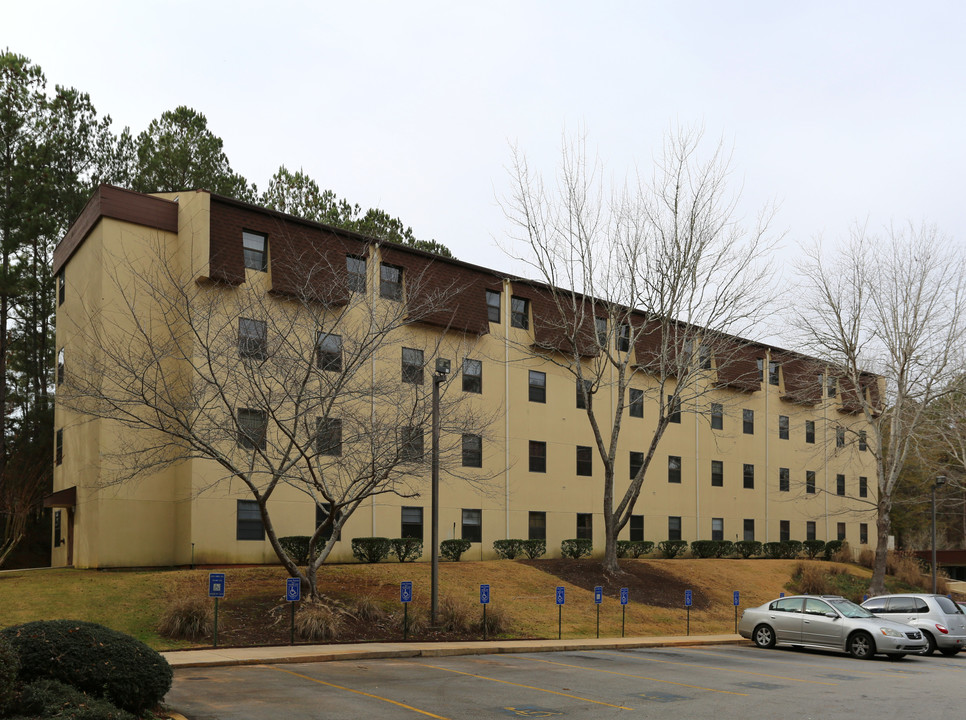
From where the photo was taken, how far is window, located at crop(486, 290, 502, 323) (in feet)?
125

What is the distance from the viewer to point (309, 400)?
22.2 meters

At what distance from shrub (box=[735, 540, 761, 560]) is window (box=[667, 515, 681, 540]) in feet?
13.8

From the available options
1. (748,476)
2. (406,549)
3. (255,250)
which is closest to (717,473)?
(748,476)

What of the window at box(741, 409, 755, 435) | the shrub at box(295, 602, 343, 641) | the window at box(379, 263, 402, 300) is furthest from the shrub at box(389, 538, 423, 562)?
the window at box(741, 409, 755, 435)

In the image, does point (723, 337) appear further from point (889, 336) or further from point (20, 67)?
point (20, 67)

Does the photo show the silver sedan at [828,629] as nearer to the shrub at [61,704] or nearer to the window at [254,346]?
the window at [254,346]

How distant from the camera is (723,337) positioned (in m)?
42.2

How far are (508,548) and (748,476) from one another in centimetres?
2024

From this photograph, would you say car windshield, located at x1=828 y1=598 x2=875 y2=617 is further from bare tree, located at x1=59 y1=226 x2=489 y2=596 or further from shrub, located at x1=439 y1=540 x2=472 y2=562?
shrub, located at x1=439 y1=540 x2=472 y2=562

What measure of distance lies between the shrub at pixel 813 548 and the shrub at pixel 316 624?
129ft

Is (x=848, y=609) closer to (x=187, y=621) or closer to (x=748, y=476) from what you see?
(x=187, y=621)

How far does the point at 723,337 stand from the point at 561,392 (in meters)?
8.25

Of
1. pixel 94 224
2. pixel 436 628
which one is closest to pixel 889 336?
pixel 436 628

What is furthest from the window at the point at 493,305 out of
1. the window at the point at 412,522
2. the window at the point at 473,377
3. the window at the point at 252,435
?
the window at the point at 252,435
